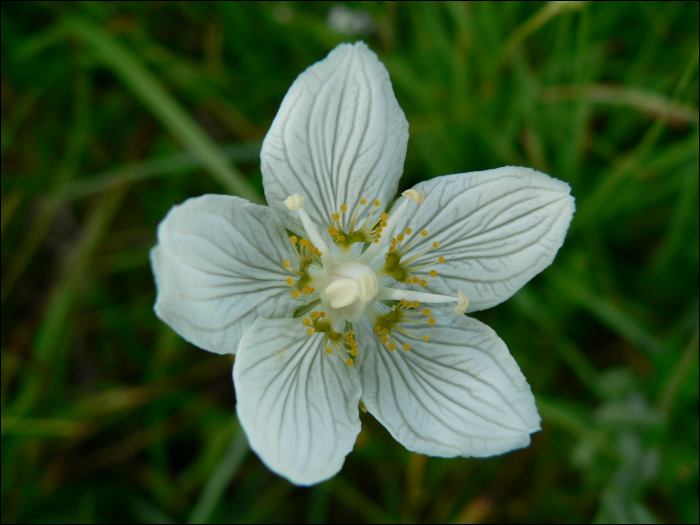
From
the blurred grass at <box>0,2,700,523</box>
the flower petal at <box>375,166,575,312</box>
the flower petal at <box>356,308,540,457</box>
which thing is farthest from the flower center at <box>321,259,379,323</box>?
the blurred grass at <box>0,2,700,523</box>

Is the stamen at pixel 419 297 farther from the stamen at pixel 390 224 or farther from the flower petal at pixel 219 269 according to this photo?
the flower petal at pixel 219 269

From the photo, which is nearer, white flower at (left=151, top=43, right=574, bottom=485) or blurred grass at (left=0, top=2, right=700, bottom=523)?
white flower at (left=151, top=43, right=574, bottom=485)

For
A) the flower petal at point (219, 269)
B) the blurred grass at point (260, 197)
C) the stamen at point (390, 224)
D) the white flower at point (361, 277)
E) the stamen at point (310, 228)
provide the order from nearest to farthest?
the flower petal at point (219, 269)
the white flower at point (361, 277)
the stamen at point (310, 228)
the stamen at point (390, 224)
the blurred grass at point (260, 197)

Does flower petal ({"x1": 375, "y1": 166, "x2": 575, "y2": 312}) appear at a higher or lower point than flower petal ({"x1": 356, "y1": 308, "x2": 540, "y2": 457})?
higher

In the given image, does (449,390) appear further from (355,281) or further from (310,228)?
(310,228)

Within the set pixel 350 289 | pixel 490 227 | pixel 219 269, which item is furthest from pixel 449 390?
pixel 219 269

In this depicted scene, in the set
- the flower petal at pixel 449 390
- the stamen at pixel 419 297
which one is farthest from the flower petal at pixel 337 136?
the flower petal at pixel 449 390

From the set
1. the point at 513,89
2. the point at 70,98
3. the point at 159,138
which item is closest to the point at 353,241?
the point at 513,89

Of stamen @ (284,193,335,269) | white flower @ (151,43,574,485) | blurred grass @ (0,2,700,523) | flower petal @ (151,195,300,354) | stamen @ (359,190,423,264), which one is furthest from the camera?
blurred grass @ (0,2,700,523)

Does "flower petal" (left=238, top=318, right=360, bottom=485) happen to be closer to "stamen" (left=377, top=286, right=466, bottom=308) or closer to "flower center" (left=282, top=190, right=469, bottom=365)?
"flower center" (left=282, top=190, right=469, bottom=365)
